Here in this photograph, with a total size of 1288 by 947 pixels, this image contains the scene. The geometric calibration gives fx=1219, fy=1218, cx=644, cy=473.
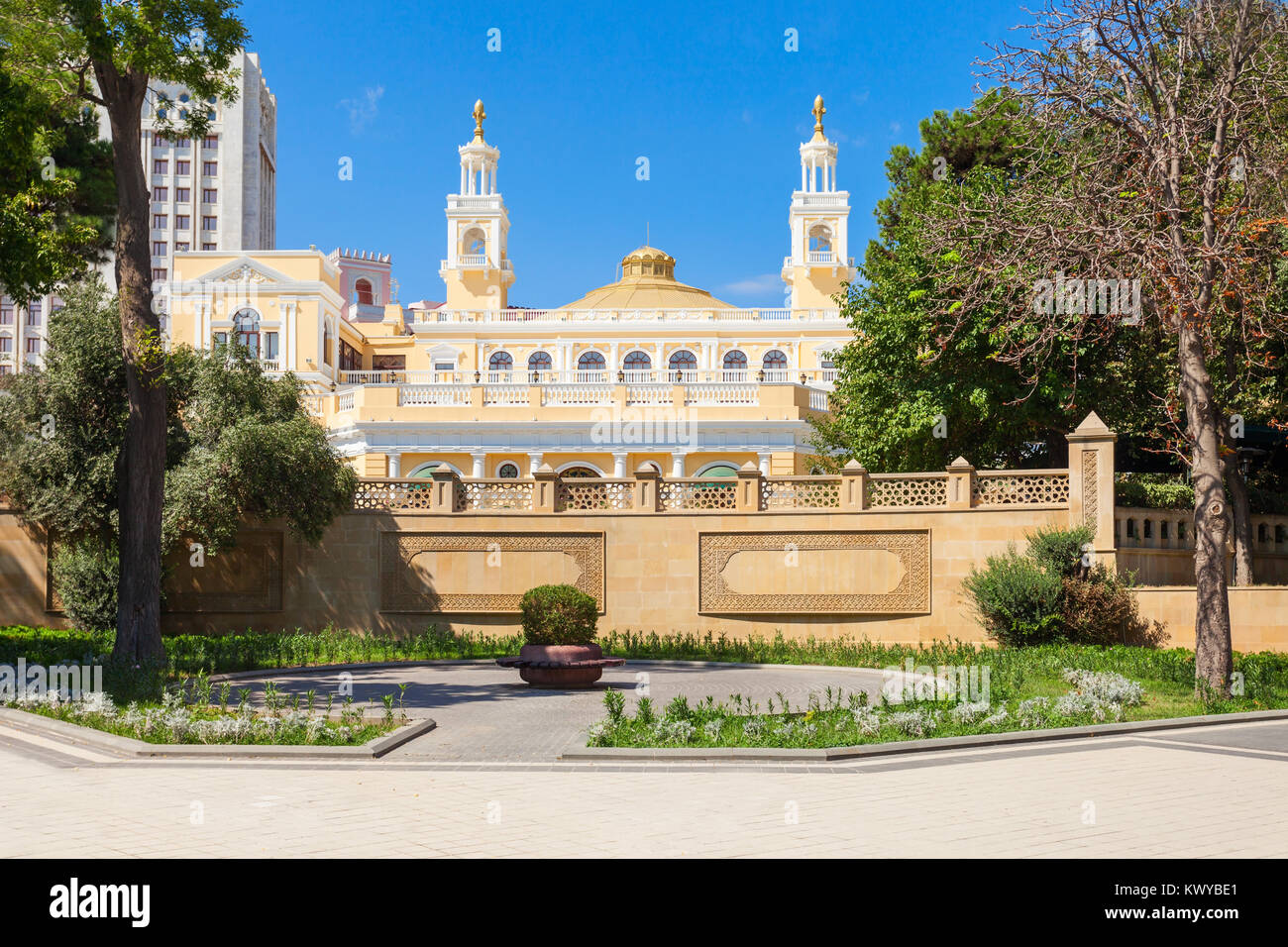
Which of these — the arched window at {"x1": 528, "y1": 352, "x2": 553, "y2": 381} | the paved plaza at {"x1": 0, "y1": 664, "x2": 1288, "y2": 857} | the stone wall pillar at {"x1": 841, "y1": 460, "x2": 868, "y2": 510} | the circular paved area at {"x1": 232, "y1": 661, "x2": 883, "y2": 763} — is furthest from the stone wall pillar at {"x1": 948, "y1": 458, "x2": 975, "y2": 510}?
the arched window at {"x1": 528, "y1": 352, "x2": 553, "y2": 381}

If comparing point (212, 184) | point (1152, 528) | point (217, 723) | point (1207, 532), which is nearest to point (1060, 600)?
point (1152, 528)

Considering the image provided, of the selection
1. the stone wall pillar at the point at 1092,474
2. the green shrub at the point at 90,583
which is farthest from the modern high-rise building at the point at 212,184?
the stone wall pillar at the point at 1092,474

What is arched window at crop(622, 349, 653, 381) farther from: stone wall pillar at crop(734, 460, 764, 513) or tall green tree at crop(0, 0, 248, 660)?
tall green tree at crop(0, 0, 248, 660)

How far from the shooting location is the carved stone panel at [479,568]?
25.0 metres

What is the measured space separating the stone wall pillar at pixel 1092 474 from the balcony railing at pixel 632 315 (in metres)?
39.0

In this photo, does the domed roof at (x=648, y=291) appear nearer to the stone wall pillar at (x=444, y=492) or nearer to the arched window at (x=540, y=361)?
the arched window at (x=540, y=361)

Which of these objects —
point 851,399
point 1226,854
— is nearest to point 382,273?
point 851,399

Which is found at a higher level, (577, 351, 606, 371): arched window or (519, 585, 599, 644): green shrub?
(577, 351, 606, 371): arched window

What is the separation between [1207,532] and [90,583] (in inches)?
767

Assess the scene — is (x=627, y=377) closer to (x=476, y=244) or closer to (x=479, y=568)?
(x=479, y=568)

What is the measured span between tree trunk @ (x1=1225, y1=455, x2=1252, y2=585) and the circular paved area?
7808 mm

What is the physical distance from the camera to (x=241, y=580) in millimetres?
24969

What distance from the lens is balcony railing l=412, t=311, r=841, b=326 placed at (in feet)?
201
